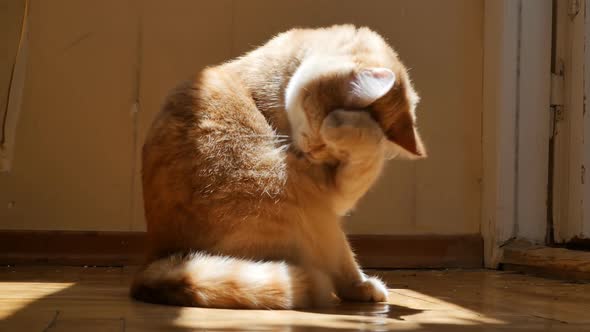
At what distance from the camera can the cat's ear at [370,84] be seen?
6.34ft

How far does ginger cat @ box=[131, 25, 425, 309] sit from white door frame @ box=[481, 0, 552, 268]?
4.49ft

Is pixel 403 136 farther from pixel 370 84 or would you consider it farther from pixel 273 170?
pixel 273 170

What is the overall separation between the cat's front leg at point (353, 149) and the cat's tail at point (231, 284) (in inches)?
10.4

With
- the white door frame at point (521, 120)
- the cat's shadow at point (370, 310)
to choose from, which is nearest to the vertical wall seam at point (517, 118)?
the white door frame at point (521, 120)

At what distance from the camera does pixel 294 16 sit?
3414mm

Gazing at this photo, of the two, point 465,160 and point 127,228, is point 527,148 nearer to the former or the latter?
point 465,160

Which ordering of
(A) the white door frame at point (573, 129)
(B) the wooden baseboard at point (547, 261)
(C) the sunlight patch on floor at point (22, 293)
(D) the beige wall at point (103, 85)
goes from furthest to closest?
(D) the beige wall at point (103, 85) → (A) the white door frame at point (573, 129) → (B) the wooden baseboard at point (547, 261) → (C) the sunlight patch on floor at point (22, 293)

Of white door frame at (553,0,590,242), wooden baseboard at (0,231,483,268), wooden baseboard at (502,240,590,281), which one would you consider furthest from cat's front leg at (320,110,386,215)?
white door frame at (553,0,590,242)

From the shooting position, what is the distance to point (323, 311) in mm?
1839

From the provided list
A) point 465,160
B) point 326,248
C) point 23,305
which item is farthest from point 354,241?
point 23,305

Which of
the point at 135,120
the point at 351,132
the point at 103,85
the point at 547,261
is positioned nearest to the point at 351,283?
the point at 351,132

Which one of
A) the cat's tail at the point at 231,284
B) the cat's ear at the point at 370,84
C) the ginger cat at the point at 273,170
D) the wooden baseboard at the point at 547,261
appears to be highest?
the cat's ear at the point at 370,84

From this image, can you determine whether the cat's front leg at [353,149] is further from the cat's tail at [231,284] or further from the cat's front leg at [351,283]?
the cat's tail at [231,284]

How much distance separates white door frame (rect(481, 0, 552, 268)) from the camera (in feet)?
11.1
